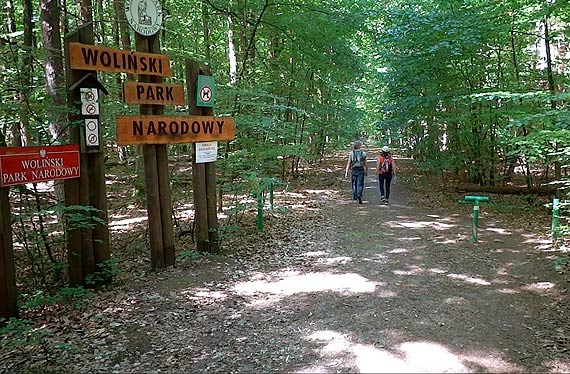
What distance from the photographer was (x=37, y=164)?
5273 mm

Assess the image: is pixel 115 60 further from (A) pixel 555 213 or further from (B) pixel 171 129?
(A) pixel 555 213

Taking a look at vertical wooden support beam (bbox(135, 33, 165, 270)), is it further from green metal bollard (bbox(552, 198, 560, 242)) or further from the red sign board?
green metal bollard (bbox(552, 198, 560, 242))

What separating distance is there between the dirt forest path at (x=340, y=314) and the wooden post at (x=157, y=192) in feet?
1.34

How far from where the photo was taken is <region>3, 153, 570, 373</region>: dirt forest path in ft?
13.4

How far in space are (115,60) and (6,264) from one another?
3.03m

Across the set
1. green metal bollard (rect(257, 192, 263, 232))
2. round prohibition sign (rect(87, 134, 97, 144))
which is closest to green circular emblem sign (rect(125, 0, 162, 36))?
round prohibition sign (rect(87, 134, 97, 144))

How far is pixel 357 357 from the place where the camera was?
157 inches

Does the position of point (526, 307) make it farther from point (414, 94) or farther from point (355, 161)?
point (414, 94)

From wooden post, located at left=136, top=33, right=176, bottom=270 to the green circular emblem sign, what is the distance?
13cm

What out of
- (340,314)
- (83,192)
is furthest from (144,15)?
(340,314)

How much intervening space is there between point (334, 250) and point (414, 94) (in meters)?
8.76

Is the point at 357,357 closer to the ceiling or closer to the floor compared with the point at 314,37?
closer to the floor

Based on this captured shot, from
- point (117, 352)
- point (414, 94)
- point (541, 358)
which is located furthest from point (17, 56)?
point (414, 94)

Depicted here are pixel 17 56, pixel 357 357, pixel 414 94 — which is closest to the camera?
pixel 357 357
